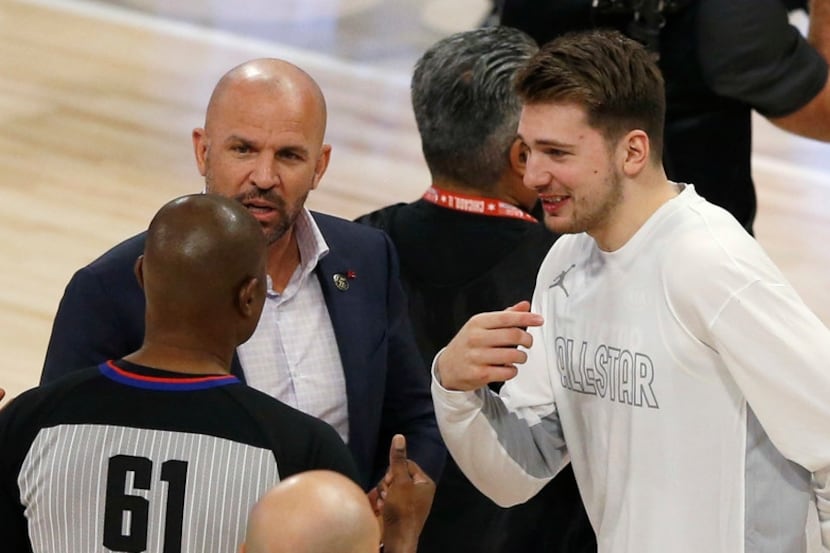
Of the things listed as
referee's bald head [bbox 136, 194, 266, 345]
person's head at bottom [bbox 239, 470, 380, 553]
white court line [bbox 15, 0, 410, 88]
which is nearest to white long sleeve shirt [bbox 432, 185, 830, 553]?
referee's bald head [bbox 136, 194, 266, 345]

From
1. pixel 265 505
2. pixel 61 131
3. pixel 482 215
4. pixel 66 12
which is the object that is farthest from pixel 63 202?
pixel 265 505

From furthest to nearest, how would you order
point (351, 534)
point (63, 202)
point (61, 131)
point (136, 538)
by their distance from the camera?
1. point (61, 131)
2. point (63, 202)
3. point (136, 538)
4. point (351, 534)

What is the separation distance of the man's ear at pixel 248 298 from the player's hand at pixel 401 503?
0.46 meters

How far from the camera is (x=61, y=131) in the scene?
7.04 m

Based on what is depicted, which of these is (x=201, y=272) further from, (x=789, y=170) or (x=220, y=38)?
(x=220, y=38)

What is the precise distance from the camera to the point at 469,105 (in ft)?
10.8

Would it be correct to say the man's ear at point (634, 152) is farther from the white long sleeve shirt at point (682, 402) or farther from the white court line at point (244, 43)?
the white court line at point (244, 43)

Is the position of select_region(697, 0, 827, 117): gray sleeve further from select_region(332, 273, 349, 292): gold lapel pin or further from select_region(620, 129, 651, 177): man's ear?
select_region(332, 273, 349, 292): gold lapel pin

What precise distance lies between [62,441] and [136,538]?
0.55ft

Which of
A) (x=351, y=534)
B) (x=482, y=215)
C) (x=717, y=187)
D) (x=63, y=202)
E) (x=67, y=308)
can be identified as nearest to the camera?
(x=351, y=534)

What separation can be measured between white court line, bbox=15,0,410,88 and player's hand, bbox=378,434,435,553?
18.3 feet

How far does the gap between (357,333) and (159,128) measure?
464 centimetres

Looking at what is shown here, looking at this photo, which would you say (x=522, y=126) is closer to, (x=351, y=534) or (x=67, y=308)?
(x=67, y=308)

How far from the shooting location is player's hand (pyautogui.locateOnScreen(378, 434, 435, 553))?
100.0 inches
